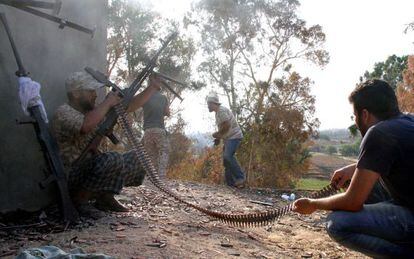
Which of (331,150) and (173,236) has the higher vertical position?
(331,150)

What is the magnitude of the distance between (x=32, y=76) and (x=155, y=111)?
376 cm

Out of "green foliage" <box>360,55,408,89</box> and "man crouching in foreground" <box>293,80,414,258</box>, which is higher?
"green foliage" <box>360,55,408,89</box>

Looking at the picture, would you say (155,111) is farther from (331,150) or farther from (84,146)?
(331,150)

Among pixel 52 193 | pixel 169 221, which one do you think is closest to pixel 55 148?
pixel 52 193

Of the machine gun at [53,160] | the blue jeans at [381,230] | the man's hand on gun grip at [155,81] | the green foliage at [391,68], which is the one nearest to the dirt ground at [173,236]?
the machine gun at [53,160]

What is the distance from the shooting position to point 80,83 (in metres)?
4.30

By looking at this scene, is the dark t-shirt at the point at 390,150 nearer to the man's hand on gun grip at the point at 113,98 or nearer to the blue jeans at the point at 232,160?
the man's hand on gun grip at the point at 113,98

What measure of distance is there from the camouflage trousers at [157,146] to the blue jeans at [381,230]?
17.3 feet


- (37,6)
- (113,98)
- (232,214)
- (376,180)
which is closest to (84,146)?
(113,98)

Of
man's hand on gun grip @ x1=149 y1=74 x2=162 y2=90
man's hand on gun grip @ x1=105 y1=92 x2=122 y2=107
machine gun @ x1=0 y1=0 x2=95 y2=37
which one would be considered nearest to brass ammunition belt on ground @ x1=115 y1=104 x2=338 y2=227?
man's hand on gun grip @ x1=105 y1=92 x2=122 y2=107

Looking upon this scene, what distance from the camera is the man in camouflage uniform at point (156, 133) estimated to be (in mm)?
7988

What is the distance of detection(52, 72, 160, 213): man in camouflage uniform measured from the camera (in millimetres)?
4113

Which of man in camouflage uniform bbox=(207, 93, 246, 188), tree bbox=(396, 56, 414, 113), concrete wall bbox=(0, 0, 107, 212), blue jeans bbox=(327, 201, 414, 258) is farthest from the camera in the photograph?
tree bbox=(396, 56, 414, 113)

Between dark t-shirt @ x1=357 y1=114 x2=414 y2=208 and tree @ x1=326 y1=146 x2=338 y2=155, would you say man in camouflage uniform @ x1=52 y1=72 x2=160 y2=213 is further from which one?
tree @ x1=326 y1=146 x2=338 y2=155
